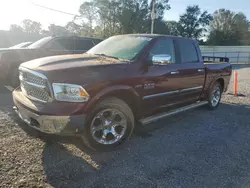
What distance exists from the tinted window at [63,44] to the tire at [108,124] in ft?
17.7

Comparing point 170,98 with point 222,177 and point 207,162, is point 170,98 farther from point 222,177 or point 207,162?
point 222,177

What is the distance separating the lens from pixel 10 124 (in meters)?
4.34

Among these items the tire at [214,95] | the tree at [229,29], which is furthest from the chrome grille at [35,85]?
the tree at [229,29]

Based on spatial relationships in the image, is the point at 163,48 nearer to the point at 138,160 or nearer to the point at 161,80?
the point at 161,80

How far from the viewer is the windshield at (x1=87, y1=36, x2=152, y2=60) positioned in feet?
13.4

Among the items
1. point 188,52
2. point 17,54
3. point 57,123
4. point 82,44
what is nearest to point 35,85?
point 57,123

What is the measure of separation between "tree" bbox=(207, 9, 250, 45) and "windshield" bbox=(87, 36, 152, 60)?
59680mm

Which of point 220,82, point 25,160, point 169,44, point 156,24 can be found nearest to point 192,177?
point 25,160

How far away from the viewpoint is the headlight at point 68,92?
2.98 metres

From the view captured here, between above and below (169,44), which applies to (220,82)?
below

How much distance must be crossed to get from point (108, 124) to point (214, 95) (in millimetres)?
4116

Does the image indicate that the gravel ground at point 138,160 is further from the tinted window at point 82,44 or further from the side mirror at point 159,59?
the tinted window at point 82,44

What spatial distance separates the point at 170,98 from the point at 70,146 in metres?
2.20

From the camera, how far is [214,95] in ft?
21.2
